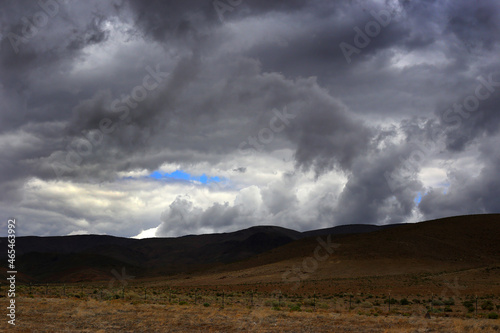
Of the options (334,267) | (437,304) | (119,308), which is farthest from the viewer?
(334,267)

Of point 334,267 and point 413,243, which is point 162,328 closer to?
point 334,267

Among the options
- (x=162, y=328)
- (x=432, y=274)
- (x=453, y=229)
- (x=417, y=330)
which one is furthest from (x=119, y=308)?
(x=453, y=229)

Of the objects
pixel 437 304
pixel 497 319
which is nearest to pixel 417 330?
pixel 497 319

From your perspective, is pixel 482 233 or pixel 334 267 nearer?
pixel 334 267

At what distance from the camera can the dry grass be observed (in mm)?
26766

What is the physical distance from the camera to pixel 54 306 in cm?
3681

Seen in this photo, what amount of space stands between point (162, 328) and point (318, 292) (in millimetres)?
39862

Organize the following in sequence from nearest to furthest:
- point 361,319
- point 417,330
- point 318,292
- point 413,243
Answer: point 417,330
point 361,319
point 318,292
point 413,243

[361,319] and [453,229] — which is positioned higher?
[453,229]

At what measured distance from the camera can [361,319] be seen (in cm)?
3234

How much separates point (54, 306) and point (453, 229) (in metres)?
115

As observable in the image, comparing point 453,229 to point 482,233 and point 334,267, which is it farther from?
point 334,267

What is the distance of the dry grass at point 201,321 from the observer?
26.8 meters

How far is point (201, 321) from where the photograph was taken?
3027 cm
